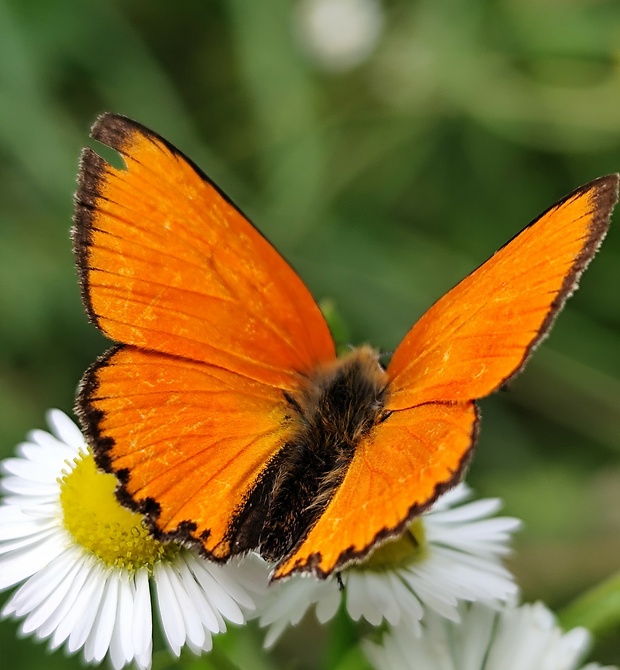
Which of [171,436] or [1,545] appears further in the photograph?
[1,545]

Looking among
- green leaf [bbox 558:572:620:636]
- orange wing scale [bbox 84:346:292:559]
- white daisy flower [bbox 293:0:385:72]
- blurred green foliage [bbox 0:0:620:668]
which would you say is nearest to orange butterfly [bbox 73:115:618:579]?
orange wing scale [bbox 84:346:292:559]

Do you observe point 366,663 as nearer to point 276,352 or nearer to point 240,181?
point 276,352

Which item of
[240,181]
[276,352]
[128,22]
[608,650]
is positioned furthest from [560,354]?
[128,22]

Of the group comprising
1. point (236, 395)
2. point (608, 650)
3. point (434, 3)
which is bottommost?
point (608, 650)

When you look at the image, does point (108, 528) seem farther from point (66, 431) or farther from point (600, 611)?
point (600, 611)

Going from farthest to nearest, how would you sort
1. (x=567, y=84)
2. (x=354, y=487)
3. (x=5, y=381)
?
(x=567, y=84) → (x=5, y=381) → (x=354, y=487)

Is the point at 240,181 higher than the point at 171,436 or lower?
higher
